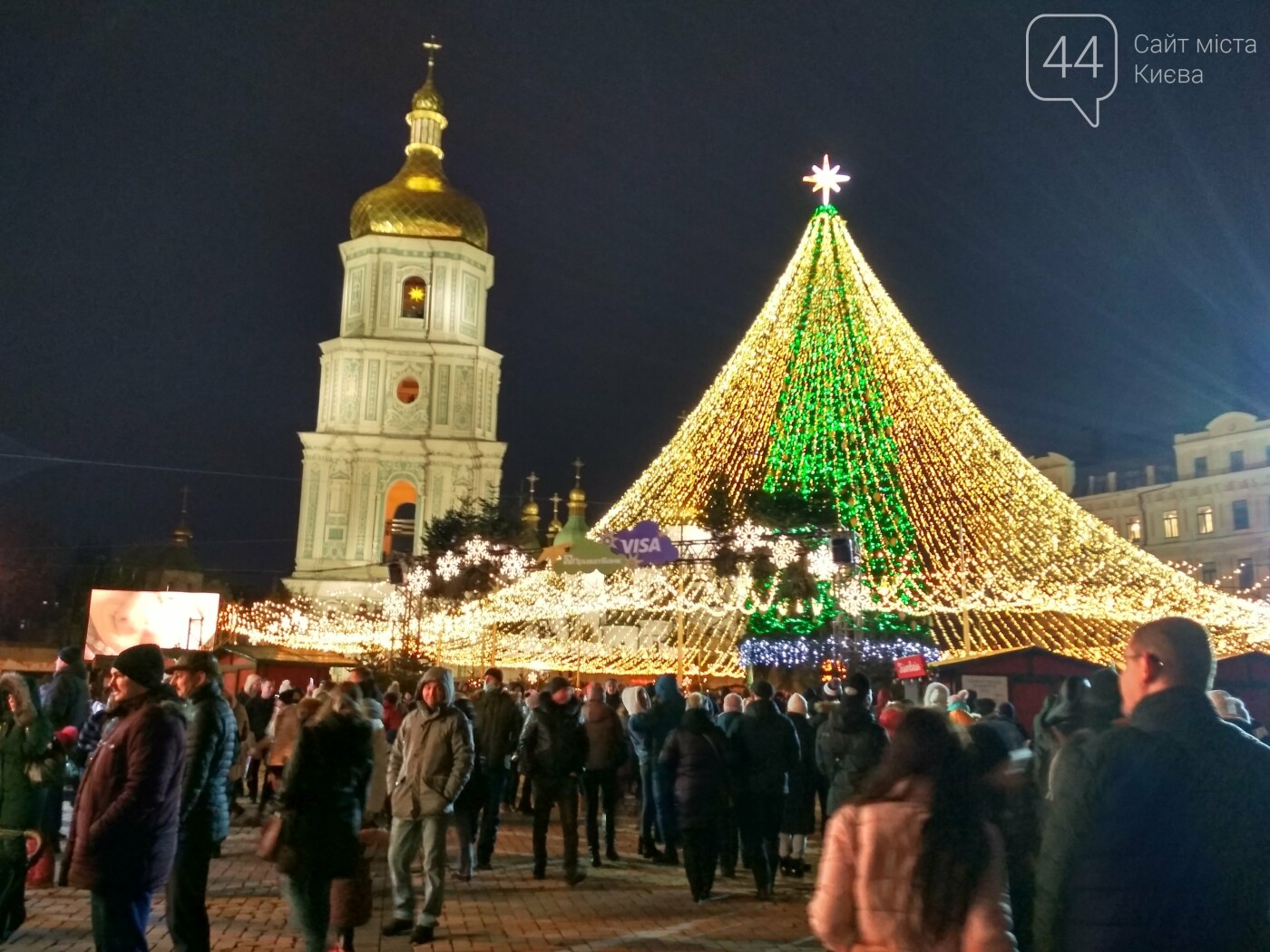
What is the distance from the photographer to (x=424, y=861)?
829 centimetres

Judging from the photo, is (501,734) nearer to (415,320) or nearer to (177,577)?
(415,320)

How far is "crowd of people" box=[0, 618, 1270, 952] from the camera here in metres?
3.27

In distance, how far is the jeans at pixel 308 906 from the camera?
6.40 meters

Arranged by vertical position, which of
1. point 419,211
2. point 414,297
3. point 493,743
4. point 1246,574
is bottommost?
point 493,743

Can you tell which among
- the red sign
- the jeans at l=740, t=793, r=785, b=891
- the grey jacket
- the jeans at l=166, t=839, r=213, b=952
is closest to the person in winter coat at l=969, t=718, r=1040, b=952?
the grey jacket

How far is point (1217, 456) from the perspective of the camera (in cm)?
4784

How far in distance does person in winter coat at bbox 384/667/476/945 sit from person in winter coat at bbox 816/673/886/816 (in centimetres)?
283

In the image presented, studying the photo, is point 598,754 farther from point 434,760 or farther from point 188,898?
point 188,898

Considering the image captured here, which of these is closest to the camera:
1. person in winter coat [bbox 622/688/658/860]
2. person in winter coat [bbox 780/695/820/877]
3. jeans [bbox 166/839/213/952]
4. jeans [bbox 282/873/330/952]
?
jeans [bbox 166/839/213/952]

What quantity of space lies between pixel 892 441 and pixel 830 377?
179cm

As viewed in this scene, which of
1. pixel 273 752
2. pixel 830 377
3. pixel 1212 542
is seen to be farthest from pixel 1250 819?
pixel 1212 542

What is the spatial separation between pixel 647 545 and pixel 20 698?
467 inches

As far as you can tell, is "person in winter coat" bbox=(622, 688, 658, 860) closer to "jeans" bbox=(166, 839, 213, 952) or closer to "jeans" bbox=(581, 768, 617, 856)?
"jeans" bbox=(581, 768, 617, 856)

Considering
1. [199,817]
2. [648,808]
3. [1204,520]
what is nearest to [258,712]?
[648,808]
